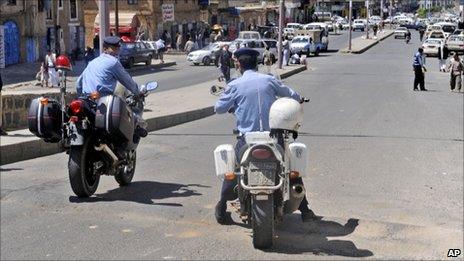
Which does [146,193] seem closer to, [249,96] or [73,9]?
[249,96]

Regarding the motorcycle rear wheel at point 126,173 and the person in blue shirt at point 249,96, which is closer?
the person in blue shirt at point 249,96

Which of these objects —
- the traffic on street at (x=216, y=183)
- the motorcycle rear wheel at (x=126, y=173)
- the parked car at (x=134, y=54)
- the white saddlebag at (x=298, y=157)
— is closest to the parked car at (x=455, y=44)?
the parked car at (x=134, y=54)

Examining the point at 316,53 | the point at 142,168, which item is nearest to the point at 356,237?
the point at 142,168

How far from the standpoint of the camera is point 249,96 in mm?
6695

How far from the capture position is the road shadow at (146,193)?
816cm

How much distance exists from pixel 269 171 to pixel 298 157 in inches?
21.0

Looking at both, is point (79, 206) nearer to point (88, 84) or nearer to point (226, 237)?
point (88, 84)

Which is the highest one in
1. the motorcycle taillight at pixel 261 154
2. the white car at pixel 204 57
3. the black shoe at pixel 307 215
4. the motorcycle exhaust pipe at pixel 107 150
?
the motorcycle taillight at pixel 261 154

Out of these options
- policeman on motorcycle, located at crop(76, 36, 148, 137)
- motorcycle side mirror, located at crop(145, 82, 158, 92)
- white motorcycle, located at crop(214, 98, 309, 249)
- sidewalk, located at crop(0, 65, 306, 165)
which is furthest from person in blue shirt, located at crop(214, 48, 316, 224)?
sidewalk, located at crop(0, 65, 306, 165)

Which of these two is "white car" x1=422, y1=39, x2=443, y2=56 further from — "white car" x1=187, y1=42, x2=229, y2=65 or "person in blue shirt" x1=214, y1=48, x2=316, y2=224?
"person in blue shirt" x1=214, y1=48, x2=316, y2=224

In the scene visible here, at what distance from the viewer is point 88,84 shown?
8.23 metres

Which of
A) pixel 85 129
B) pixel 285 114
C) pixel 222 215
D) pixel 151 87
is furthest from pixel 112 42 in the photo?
pixel 285 114

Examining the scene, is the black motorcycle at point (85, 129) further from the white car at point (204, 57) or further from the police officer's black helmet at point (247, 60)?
the white car at point (204, 57)

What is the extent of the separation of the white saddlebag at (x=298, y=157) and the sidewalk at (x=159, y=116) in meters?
5.55
